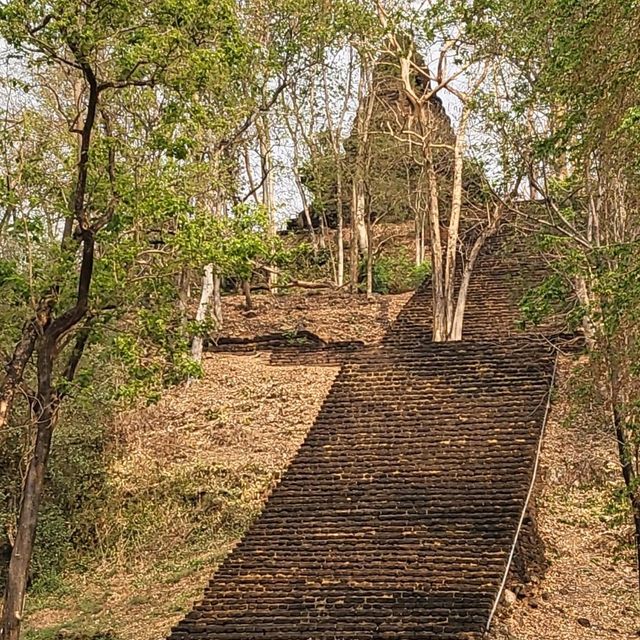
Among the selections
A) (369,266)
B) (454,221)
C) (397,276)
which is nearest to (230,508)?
(454,221)

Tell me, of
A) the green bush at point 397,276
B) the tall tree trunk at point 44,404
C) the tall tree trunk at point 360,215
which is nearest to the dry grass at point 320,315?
the green bush at point 397,276

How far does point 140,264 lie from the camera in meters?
10.3

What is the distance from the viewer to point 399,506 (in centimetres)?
1240

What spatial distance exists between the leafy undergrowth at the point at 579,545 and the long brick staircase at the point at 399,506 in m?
0.48

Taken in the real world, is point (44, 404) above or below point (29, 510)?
above

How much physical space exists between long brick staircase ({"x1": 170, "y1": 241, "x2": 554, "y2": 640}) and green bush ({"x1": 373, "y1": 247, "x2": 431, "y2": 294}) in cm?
630

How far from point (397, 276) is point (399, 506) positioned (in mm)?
12566

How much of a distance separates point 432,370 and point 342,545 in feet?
16.6

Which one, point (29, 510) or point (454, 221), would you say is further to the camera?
point (454, 221)

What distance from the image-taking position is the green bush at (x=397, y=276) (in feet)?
78.8

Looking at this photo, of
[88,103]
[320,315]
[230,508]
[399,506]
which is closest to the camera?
[88,103]

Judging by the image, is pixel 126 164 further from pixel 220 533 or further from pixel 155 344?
pixel 220 533

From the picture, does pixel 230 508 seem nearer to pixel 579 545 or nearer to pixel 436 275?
pixel 579 545

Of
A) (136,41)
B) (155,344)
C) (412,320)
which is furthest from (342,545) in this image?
(412,320)
